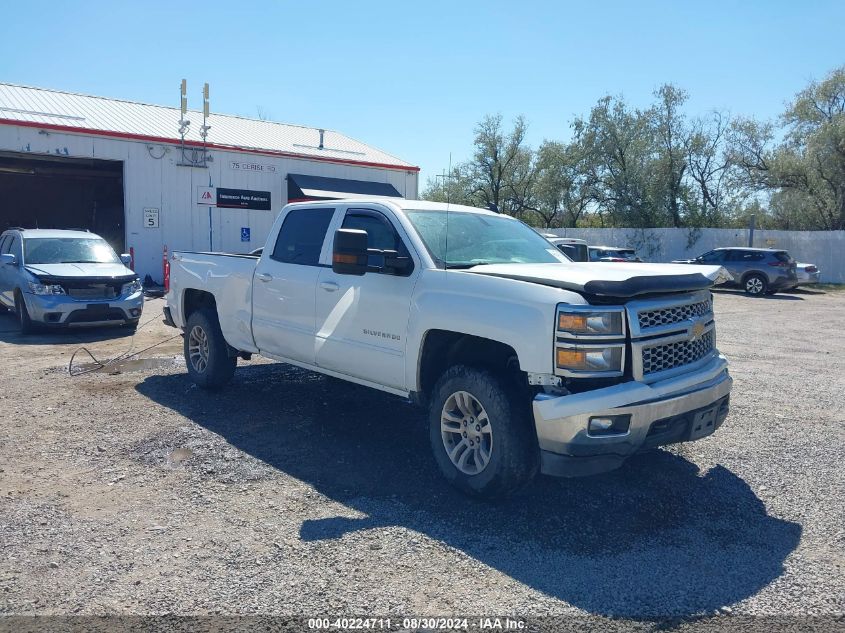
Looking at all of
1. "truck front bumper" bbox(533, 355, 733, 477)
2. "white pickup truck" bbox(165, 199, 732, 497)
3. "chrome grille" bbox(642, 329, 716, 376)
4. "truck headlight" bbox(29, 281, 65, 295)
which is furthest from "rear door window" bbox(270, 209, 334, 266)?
"truck headlight" bbox(29, 281, 65, 295)

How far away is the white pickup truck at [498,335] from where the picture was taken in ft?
14.0

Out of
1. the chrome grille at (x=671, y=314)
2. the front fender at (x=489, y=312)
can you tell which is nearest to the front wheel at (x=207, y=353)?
the front fender at (x=489, y=312)

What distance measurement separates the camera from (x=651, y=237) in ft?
115

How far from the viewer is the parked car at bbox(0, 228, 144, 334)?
11.6 metres

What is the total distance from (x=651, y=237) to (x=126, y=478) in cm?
3290

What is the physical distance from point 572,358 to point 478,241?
179 centimetres

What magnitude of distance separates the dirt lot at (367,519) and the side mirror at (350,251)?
149 centimetres

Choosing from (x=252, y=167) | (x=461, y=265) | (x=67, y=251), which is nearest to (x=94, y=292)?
(x=67, y=251)

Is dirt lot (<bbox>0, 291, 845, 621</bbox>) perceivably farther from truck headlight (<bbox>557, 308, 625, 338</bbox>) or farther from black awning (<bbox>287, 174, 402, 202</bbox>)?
black awning (<bbox>287, 174, 402, 202</bbox>)

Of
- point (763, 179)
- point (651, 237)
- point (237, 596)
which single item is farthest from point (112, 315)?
point (763, 179)

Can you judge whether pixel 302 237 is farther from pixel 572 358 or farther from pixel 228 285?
pixel 572 358

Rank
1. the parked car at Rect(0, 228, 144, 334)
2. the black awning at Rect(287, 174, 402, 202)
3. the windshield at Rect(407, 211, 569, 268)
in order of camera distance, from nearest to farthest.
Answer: the windshield at Rect(407, 211, 569, 268), the parked car at Rect(0, 228, 144, 334), the black awning at Rect(287, 174, 402, 202)

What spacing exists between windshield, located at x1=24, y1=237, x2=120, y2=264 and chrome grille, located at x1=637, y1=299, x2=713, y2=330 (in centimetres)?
1093

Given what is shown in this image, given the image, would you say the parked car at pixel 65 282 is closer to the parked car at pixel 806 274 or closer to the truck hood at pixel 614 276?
the truck hood at pixel 614 276
